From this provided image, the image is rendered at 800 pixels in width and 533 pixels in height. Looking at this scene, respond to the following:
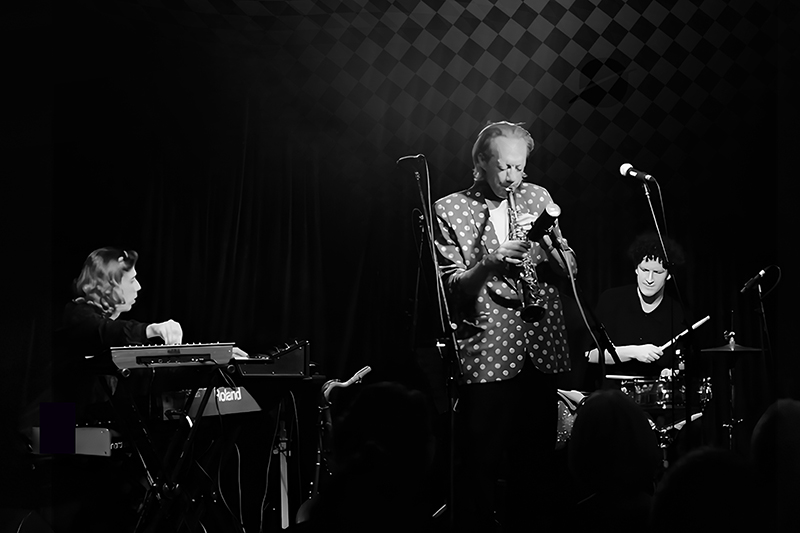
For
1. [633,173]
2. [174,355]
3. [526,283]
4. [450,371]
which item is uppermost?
[633,173]

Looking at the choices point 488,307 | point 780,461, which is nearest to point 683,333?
point 488,307

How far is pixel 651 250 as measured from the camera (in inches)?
150

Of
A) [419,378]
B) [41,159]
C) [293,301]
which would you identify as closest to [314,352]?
[293,301]

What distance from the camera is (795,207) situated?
3.95 meters

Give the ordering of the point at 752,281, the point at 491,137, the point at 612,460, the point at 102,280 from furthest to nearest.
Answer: the point at 102,280 → the point at 752,281 → the point at 491,137 → the point at 612,460

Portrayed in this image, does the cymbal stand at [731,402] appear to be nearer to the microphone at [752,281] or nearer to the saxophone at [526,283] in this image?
the microphone at [752,281]

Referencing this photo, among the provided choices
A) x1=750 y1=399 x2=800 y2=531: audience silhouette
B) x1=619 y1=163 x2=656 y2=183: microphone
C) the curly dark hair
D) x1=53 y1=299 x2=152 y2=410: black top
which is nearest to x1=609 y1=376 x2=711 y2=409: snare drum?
the curly dark hair

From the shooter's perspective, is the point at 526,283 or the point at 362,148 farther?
the point at 362,148

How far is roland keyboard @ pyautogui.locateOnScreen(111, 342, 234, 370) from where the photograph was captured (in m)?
2.87

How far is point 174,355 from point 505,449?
1.42m

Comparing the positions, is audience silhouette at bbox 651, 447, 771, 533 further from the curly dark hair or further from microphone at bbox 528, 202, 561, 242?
the curly dark hair

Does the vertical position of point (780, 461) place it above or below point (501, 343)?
below

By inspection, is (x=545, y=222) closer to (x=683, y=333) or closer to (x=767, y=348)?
(x=683, y=333)

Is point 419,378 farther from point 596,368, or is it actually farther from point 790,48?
point 790,48
